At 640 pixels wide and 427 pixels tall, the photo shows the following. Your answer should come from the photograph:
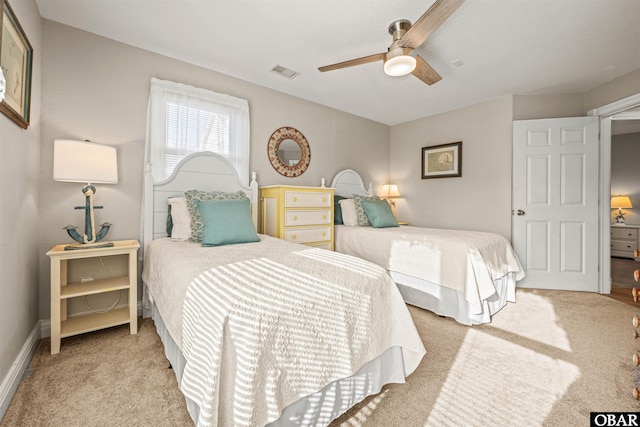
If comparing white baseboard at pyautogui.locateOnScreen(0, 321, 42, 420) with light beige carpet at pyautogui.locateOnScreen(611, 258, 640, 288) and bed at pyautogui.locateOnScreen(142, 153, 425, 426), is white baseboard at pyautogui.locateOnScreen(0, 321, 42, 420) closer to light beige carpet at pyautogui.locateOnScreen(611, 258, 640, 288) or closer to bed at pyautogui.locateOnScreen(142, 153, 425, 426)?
bed at pyautogui.locateOnScreen(142, 153, 425, 426)

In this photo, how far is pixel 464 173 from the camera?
4.08m

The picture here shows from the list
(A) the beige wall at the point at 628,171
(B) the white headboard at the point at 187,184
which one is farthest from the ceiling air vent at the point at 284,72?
(A) the beige wall at the point at 628,171

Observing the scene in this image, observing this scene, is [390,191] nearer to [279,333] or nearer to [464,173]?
[464,173]

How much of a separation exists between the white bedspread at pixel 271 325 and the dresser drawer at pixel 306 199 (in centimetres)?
140

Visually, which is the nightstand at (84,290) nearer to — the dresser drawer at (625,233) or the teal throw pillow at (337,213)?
the teal throw pillow at (337,213)

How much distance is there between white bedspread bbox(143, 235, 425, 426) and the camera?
37.2 inches

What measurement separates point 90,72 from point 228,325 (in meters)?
2.66

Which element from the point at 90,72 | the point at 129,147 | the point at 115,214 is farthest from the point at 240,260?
the point at 90,72

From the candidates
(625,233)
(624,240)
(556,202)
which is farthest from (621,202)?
(556,202)

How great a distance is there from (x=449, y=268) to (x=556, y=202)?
7.08ft

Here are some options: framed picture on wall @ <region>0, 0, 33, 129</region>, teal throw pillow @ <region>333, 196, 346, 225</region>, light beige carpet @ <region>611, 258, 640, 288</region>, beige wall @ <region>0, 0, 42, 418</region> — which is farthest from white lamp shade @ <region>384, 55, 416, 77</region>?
light beige carpet @ <region>611, 258, 640, 288</region>

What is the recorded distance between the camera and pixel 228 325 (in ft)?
3.15

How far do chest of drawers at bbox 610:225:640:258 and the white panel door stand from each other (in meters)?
2.91

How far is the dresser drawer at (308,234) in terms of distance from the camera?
10.0ft
